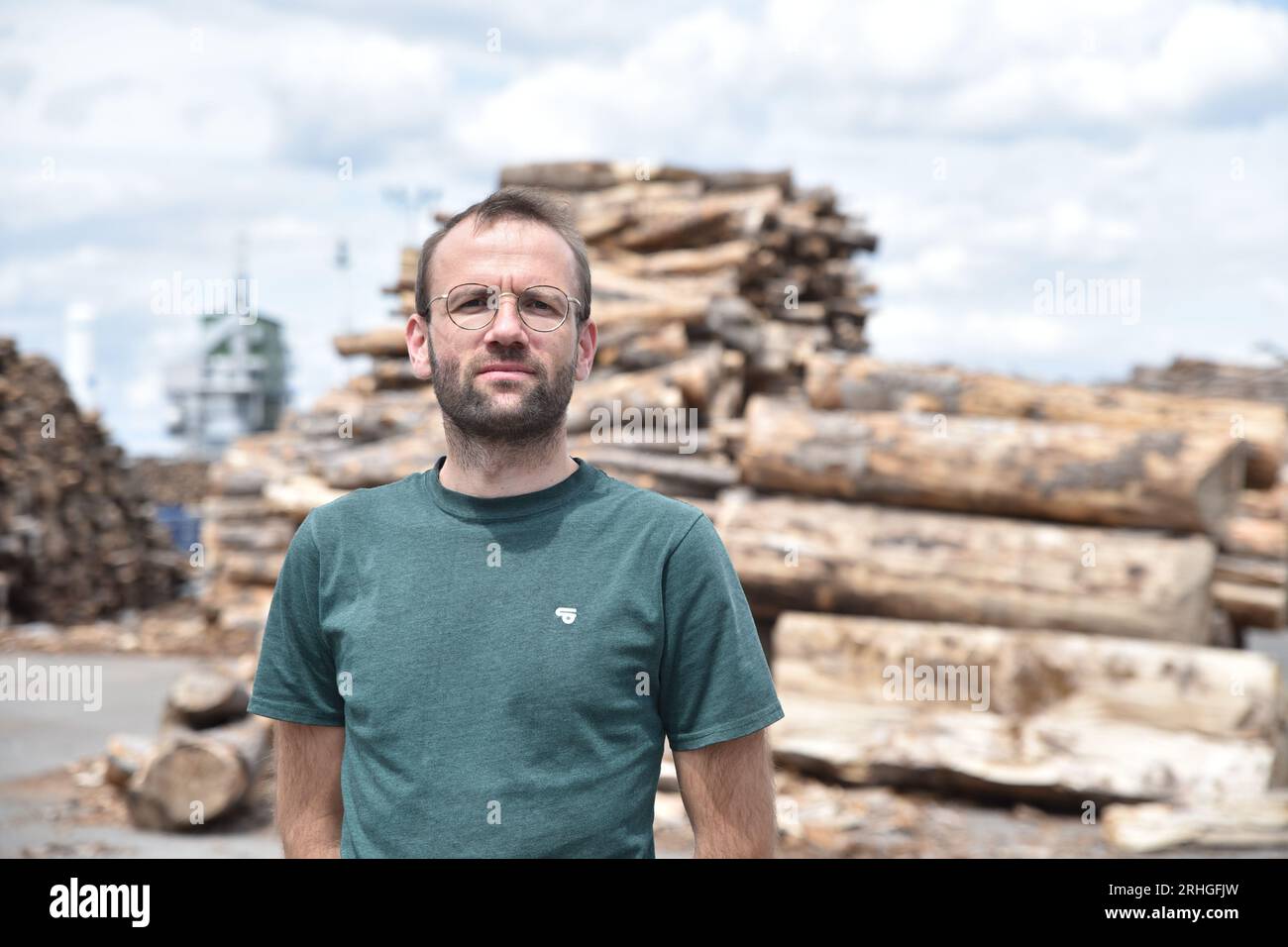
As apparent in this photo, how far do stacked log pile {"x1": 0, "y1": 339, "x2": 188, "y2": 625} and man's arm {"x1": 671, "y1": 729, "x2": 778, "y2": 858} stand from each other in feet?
48.1

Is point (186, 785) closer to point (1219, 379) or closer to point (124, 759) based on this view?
point (124, 759)

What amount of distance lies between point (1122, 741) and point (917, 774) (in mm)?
1224

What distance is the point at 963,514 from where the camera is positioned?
7570mm

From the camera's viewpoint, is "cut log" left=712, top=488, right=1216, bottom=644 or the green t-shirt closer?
the green t-shirt

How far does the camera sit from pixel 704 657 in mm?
2074

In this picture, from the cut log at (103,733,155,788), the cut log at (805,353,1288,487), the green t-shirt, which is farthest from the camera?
the cut log at (805,353,1288,487)

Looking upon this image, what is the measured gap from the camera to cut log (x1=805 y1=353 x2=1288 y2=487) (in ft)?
25.1

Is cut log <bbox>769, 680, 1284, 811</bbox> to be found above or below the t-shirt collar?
below
